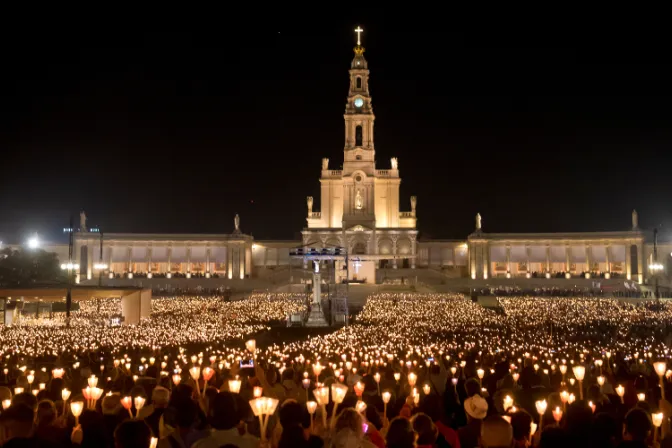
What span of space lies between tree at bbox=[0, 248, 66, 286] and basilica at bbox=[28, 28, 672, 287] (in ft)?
42.9

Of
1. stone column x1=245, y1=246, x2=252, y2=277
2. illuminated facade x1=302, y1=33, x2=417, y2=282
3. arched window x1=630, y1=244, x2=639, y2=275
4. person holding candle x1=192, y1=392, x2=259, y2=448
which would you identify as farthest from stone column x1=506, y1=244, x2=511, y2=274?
person holding candle x1=192, y1=392, x2=259, y2=448

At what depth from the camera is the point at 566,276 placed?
8019 centimetres

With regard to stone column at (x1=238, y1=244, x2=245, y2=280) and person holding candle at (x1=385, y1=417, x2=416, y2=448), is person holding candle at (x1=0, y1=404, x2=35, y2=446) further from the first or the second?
stone column at (x1=238, y1=244, x2=245, y2=280)

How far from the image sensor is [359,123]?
8719 cm

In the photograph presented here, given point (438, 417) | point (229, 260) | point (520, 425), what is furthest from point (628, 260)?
point (520, 425)

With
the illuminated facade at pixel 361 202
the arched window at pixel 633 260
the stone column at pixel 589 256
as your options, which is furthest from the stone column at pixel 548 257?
the illuminated facade at pixel 361 202

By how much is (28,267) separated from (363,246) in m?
36.8

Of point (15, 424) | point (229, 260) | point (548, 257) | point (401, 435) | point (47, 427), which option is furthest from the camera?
point (229, 260)

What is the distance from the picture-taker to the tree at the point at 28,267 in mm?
62953

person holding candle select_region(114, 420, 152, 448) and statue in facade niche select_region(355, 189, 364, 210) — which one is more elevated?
statue in facade niche select_region(355, 189, 364, 210)

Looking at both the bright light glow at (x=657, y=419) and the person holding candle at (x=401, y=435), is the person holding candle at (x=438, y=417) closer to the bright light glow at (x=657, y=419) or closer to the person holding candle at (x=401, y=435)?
the person holding candle at (x=401, y=435)

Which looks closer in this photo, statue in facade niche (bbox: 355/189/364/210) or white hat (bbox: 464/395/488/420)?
white hat (bbox: 464/395/488/420)

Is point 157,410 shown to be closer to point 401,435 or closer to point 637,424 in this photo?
point 401,435

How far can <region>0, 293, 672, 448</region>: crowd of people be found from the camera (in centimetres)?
745
